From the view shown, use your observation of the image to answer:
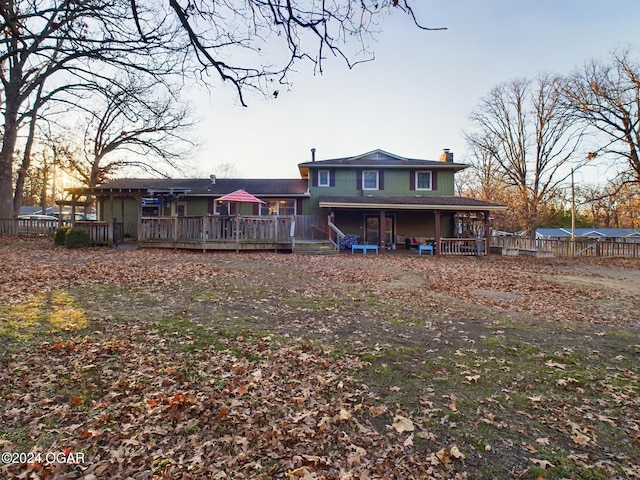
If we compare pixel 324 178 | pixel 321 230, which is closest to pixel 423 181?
pixel 324 178

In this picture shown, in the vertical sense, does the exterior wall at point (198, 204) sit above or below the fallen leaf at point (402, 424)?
above

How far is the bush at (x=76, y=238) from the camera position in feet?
52.4

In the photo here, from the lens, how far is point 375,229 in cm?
2267

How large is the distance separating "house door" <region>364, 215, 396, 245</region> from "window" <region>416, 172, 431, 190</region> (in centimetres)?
261

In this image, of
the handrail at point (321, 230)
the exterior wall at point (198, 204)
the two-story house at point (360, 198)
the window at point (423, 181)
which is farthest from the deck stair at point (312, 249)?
the exterior wall at point (198, 204)

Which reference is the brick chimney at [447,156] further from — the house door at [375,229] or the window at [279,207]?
the window at [279,207]

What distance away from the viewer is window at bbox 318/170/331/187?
2231cm

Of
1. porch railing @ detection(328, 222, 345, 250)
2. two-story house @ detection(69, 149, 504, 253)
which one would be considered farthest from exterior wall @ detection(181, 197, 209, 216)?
porch railing @ detection(328, 222, 345, 250)

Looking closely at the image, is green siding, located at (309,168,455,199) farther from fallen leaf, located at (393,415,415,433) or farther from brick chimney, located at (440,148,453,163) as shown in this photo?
fallen leaf, located at (393,415,415,433)

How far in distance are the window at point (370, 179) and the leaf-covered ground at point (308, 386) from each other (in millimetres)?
14826

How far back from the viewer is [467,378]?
13.7 ft

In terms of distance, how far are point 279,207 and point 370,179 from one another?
626 centimetres

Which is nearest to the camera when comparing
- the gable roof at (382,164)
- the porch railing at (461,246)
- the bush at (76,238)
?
the bush at (76,238)

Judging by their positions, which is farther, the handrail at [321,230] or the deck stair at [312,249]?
the handrail at [321,230]
